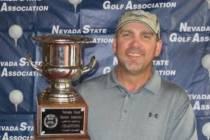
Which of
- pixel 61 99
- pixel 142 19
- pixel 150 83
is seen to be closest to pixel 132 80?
pixel 150 83

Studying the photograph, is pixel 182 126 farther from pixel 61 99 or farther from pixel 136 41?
pixel 61 99

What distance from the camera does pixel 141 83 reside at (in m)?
1.69

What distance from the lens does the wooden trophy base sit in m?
1.36

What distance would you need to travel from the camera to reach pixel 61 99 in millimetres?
1419

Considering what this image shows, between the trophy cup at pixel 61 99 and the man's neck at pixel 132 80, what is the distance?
0.26 metres

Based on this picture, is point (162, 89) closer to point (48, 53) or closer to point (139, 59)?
point (139, 59)

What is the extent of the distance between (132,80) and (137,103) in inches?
4.2

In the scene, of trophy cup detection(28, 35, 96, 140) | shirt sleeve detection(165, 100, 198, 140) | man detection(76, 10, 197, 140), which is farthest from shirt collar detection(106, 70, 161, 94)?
trophy cup detection(28, 35, 96, 140)

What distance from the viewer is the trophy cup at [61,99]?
53.7 inches

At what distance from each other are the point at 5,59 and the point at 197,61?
3.23 ft

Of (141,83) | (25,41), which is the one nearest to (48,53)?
(141,83)

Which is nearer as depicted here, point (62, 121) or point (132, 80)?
point (62, 121)

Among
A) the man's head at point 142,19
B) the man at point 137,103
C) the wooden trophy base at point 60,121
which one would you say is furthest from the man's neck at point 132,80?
the wooden trophy base at point 60,121

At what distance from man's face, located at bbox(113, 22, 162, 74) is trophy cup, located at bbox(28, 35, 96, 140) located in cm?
21
